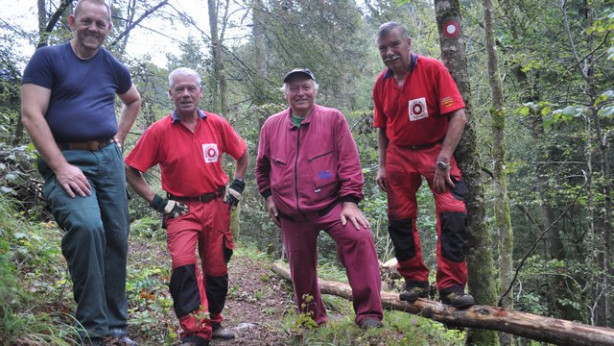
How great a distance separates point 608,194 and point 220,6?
36.5 feet

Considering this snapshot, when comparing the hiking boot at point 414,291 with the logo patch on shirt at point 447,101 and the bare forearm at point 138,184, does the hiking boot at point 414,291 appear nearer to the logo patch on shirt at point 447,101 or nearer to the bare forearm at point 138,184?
the logo patch on shirt at point 447,101

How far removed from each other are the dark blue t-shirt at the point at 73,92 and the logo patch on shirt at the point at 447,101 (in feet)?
8.86

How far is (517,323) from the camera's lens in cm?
364

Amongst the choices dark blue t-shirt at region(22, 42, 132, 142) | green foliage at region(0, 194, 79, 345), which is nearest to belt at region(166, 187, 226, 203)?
dark blue t-shirt at region(22, 42, 132, 142)

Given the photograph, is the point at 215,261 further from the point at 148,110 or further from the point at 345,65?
the point at 345,65

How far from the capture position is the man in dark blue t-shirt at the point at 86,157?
3.05 metres

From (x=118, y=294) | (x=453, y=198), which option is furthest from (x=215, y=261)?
(x=453, y=198)

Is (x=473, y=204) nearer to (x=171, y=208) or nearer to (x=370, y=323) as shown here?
(x=370, y=323)

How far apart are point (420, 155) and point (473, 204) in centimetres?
71

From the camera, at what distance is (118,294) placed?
357 centimetres

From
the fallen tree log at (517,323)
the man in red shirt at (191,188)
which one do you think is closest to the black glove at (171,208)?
the man in red shirt at (191,188)

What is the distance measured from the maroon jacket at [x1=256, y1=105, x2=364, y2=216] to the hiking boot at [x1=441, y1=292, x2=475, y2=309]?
115 centimetres

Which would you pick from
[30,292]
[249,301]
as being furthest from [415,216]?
[249,301]

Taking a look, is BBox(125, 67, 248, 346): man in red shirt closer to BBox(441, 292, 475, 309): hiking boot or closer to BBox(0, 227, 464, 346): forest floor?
BBox(0, 227, 464, 346): forest floor
